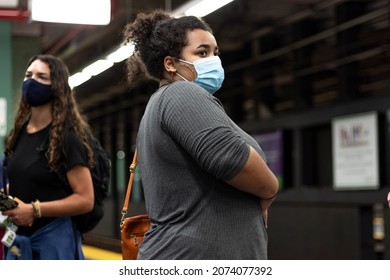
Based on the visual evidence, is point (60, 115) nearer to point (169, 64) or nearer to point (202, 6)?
point (169, 64)

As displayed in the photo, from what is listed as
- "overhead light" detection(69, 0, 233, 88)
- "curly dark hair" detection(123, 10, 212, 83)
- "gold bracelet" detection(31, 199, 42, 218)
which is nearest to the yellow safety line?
"overhead light" detection(69, 0, 233, 88)

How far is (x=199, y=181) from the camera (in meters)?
1.94

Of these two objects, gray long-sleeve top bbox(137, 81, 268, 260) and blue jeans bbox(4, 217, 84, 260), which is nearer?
gray long-sleeve top bbox(137, 81, 268, 260)

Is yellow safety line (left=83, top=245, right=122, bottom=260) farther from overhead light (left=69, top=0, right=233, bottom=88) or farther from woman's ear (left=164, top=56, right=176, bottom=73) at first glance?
woman's ear (left=164, top=56, right=176, bottom=73)

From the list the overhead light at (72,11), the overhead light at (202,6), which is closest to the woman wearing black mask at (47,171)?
the overhead light at (72,11)

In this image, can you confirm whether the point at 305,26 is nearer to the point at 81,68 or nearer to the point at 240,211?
the point at 81,68

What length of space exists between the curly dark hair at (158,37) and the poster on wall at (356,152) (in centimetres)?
775

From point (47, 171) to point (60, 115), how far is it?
251 millimetres

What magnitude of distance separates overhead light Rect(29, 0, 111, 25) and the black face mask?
1.85 metres

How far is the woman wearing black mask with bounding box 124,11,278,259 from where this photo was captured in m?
1.88

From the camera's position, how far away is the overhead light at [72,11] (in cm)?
491

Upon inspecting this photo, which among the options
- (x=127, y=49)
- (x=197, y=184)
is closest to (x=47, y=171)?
(x=197, y=184)

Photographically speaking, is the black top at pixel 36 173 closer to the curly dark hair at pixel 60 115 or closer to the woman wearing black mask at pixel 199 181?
the curly dark hair at pixel 60 115

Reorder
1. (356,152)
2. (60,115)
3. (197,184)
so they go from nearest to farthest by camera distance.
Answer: (197,184) < (60,115) < (356,152)
